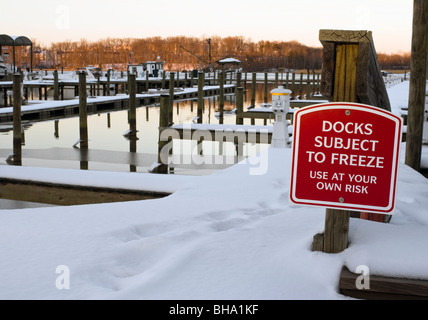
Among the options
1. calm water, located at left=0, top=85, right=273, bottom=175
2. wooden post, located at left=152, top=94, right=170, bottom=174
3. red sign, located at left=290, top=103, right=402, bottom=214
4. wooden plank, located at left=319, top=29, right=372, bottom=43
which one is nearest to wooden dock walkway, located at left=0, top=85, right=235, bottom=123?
calm water, located at left=0, top=85, right=273, bottom=175

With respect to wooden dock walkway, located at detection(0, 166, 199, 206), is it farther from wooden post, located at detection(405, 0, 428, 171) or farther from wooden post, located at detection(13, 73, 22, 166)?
wooden post, located at detection(13, 73, 22, 166)

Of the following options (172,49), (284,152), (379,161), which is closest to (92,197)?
(284,152)

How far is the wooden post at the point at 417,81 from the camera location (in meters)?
5.05

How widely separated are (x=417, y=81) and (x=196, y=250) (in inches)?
132

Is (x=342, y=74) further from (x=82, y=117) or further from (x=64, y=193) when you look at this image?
(x=82, y=117)

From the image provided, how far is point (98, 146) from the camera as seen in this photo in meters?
13.9

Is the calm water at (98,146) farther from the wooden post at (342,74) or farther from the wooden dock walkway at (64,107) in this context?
the wooden post at (342,74)

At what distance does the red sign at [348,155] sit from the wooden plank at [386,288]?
0.35 meters

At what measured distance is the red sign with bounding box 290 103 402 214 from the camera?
2584 millimetres

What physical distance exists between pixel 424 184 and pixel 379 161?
92.2 inches

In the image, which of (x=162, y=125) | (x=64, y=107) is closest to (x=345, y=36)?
(x=162, y=125)

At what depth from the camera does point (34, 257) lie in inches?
114
